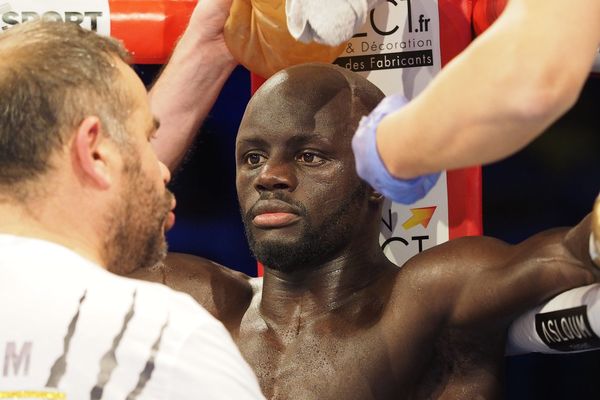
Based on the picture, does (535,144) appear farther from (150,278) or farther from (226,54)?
(150,278)

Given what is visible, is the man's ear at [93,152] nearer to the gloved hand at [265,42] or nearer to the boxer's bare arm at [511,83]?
the boxer's bare arm at [511,83]

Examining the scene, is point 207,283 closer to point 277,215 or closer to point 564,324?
point 277,215

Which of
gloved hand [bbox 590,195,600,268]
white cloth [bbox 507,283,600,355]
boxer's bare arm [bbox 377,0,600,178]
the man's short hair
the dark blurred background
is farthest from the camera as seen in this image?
the dark blurred background

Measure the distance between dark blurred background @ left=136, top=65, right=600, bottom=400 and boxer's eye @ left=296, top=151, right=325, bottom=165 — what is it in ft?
1.74

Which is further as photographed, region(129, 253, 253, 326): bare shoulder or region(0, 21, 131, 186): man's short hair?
region(129, 253, 253, 326): bare shoulder

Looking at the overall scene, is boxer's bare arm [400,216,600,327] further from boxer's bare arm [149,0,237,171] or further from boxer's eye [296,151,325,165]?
boxer's bare arm [149,0,237,171]

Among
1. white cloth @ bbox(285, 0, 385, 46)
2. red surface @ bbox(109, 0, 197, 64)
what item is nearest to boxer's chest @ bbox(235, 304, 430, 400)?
white cloth @ bbox(285, 0, 385, 46)

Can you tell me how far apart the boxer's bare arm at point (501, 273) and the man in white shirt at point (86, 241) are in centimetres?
63

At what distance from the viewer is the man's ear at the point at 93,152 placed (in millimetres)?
1099

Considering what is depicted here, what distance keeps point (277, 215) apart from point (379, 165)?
67 cm

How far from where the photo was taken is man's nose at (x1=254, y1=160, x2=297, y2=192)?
1.79 m

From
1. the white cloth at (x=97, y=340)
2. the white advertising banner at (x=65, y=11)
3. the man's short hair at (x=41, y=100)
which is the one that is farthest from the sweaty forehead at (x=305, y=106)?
the white cloth at (x=97, y=340)

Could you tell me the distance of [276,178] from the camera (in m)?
1.79

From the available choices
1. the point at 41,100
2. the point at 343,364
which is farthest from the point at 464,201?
the point at 41,100
